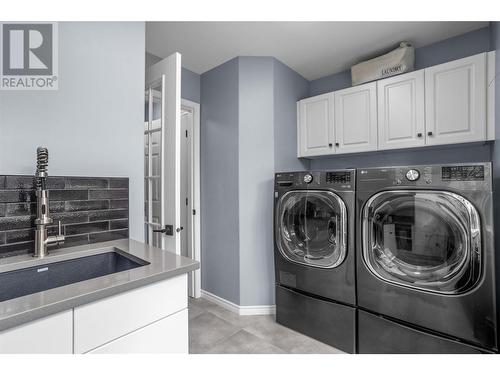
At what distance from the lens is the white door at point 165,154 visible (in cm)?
154

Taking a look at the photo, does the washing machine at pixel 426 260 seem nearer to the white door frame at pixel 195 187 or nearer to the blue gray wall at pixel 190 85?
the white door frame at pixel 195 187

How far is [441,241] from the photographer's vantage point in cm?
149

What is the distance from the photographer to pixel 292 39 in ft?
6.97

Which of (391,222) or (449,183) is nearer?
(449,183)

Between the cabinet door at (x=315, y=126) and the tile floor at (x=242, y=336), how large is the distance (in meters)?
1.67

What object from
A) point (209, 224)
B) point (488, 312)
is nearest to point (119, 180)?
point (209, 224)

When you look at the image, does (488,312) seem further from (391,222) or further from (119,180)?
(119,180)

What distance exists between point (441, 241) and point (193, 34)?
2.31 meters

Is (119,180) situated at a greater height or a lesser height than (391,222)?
greater

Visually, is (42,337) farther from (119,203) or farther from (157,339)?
(119,203)

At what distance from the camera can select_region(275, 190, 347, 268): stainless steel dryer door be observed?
183 centimetres

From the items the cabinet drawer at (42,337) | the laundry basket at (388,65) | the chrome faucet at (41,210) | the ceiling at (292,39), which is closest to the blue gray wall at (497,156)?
the ceiling at (292,39)

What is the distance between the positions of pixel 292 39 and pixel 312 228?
160cm

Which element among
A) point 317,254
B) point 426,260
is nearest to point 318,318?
point 317,254
